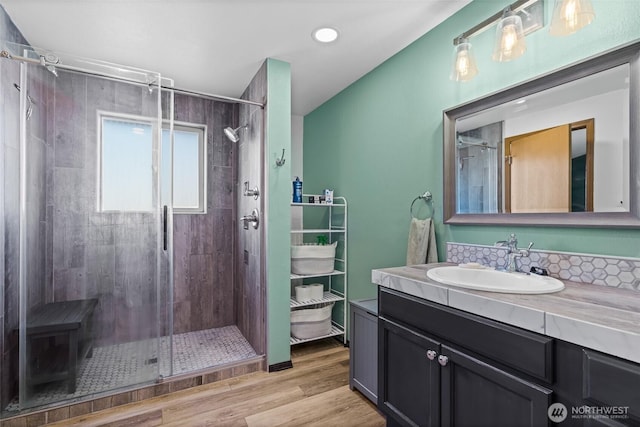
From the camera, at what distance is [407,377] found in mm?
1362

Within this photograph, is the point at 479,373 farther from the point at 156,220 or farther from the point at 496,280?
the point at 156,220

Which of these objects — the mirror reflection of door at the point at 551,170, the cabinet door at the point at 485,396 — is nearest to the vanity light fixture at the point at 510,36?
the mirror reflection of door at the point at 551,170

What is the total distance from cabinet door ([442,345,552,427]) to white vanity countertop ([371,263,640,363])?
0.18m

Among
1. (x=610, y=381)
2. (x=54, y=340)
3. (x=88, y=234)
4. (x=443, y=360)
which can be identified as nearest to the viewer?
(x=610, y=381)

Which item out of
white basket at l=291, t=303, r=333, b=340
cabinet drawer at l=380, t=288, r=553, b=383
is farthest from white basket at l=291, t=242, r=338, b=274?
cabinet drawer at l=380, t=288, r=553, b=383

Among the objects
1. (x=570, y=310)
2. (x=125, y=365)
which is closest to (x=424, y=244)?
(x=570, y=310)

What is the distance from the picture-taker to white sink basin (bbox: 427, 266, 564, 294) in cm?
107

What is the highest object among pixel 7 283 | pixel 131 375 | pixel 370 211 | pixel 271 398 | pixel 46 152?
pixel 46 152

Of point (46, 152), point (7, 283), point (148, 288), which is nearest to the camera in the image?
point (7, 283)

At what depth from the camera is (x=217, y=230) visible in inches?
125

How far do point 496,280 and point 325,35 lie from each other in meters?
1.79

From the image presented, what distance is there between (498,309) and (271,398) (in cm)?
159

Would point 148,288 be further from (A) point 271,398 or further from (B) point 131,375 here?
(A) point 271,398

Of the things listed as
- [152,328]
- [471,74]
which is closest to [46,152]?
[152,328]
